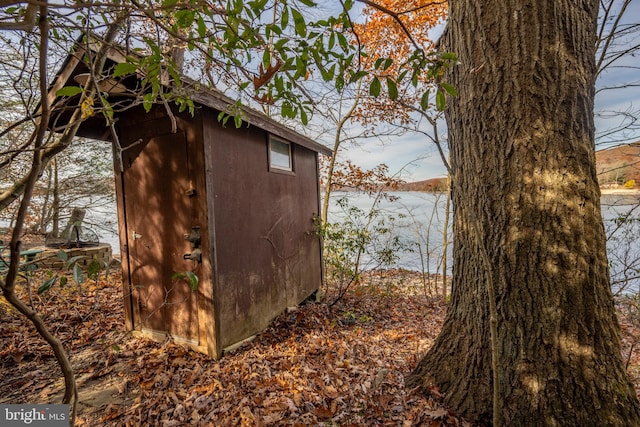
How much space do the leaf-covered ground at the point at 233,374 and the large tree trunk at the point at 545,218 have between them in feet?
1.99

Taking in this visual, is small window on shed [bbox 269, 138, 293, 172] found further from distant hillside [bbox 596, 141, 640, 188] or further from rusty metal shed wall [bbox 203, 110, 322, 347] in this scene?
distant hillside [bbox 596, 141, 640, 188]

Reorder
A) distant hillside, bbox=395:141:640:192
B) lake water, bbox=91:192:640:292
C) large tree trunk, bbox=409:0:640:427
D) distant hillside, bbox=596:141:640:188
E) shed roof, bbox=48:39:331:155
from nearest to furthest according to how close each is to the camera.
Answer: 1. large tree trunk, bbox=409:0:640:427
2. shed roof, bbox=48:39:331:155
3. distant hillside, bbox=395:141:640:192
4. distant hillside, bbox=596:141:640:188
5. lake water, bbox=91:192:640:292

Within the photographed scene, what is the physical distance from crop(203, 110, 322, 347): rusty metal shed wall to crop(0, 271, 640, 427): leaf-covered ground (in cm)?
38

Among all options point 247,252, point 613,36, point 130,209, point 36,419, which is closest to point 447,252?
point 613,36

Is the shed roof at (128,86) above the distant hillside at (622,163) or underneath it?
above

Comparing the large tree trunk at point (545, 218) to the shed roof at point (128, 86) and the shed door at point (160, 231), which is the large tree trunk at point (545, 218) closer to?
the shed roof at point (128, 86)

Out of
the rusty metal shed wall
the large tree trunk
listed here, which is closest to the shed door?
the rusty metal shed wall

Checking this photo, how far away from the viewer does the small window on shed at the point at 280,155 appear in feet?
14.4

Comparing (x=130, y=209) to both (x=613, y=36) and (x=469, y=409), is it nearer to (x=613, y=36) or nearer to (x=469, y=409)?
(x=469, y=409)

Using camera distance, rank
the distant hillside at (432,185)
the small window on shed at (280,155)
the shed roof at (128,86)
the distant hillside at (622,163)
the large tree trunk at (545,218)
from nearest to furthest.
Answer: the large tree trunk at (545,218) < the shed roof at (128,86) < the distant hillside at (622,163) < the small window on shed at (280,155) < the distant hillside at (432,185)

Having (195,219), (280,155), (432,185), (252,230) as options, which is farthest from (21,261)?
(432,185)

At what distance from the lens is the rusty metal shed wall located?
3.27 m

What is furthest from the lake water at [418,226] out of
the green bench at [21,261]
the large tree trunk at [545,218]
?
the green bench at [21,261]

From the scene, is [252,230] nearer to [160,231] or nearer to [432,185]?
[160,231]
